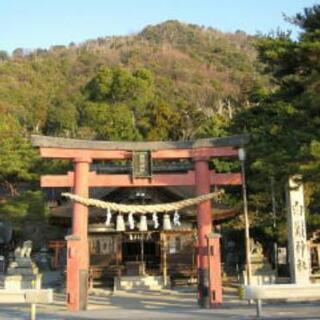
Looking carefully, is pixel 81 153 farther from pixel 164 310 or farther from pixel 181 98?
pixel 181 98

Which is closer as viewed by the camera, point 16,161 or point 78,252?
point 78,252

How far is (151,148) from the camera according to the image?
1802cm

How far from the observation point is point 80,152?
17734 mm

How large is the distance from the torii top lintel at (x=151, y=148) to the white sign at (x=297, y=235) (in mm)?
2161

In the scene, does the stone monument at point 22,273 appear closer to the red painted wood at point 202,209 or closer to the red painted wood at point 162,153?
the red painted wood at point 162,153

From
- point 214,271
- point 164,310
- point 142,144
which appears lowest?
point 164,310

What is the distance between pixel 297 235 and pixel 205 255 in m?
2.97

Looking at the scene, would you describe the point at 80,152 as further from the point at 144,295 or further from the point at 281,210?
the point at 281,210

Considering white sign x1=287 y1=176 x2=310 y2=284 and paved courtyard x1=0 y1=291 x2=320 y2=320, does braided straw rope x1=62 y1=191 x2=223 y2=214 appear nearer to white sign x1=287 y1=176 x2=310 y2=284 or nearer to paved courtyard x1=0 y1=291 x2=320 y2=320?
white sign x1=287 y1=176 x2=310 y2=284

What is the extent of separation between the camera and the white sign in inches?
674

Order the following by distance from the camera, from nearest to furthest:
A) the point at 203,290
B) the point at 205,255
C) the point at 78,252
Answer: the point at 203,290, the point at 78,252, the point at 205,255

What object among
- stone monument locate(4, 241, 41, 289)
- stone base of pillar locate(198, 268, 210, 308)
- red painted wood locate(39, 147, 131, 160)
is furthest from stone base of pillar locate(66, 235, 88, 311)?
stone monument locate(4, 241, 41, 289)

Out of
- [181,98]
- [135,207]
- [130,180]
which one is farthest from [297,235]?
[181,98]

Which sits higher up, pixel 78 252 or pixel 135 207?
pixel 135 207
